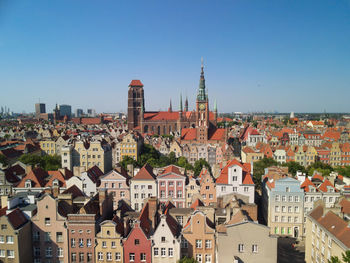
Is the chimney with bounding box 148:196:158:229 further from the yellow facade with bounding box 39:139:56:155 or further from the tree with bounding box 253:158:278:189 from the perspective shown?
the yellow facade with bounding box 39:139:56:155

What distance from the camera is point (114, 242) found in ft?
105

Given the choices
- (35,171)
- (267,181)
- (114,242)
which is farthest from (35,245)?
(267,181)

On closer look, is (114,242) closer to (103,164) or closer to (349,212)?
(349,212)

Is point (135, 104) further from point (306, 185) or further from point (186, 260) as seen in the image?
point (186, 260)

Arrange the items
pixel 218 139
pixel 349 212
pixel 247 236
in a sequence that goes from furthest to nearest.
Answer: pixel 218 139 < pixel 349 212 < pixel 247 236

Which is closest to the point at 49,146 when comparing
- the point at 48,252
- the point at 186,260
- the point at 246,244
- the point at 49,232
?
the point at 48,252

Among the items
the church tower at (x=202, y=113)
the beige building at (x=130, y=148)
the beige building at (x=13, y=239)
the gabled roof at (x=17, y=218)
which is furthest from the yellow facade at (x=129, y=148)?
the beige building at (x=13, y=239)

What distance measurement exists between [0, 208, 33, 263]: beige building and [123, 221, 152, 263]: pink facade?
42.9ft

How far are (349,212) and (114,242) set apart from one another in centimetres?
3476

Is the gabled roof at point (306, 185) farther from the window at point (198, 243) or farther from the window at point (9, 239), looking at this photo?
the window at point (9, 239)

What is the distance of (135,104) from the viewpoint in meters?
160

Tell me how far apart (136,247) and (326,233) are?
2368 cm

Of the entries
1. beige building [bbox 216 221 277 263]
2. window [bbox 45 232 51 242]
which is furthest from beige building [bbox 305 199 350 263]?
window [bbox 45 232 51 242]

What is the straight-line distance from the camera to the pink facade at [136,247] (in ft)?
104
